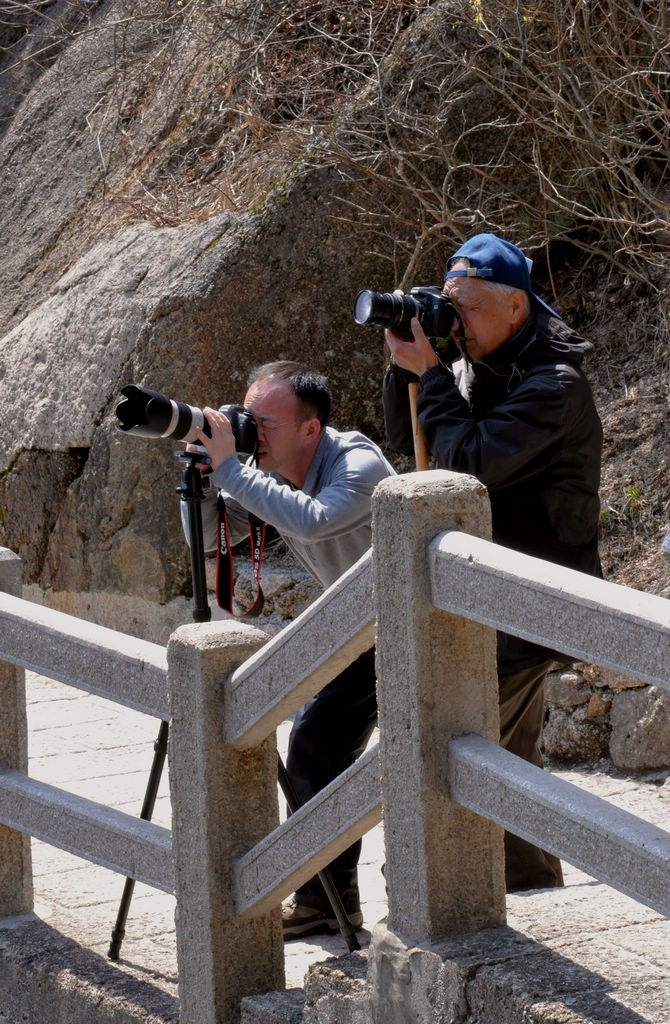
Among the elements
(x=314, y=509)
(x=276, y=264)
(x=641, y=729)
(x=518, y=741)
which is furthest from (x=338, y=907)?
(x=276, y=264)

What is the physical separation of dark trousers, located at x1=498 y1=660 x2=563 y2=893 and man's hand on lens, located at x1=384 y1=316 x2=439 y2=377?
2.77ft

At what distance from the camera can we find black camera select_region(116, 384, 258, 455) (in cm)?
362

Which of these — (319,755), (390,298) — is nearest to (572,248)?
(390,298)

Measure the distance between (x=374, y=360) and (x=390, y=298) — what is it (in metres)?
3.19

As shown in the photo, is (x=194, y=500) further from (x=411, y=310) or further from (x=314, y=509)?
(x=411, y=310)

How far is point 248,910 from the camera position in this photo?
276cm

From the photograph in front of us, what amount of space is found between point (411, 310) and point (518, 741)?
116 centimetres

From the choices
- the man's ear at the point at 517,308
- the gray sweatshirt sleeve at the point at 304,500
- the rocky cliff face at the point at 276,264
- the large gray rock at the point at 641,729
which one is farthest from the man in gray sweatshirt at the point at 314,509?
the rocky cliff face at the point at 276,264

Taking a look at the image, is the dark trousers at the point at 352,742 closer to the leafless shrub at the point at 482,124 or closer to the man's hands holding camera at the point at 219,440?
Answer: the man's hands holding camera at the point at 219,440

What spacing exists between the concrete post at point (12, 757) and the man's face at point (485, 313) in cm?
134

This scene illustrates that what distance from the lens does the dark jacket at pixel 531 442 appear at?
11.2ft

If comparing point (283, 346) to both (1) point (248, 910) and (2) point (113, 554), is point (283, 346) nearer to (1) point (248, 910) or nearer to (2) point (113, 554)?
(2) point (113, 554)

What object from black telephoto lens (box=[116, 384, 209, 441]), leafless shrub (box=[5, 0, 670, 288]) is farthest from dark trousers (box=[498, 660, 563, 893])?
leafless shrub (box=[5, 0, 670, 288])

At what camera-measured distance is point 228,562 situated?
3740 mm
